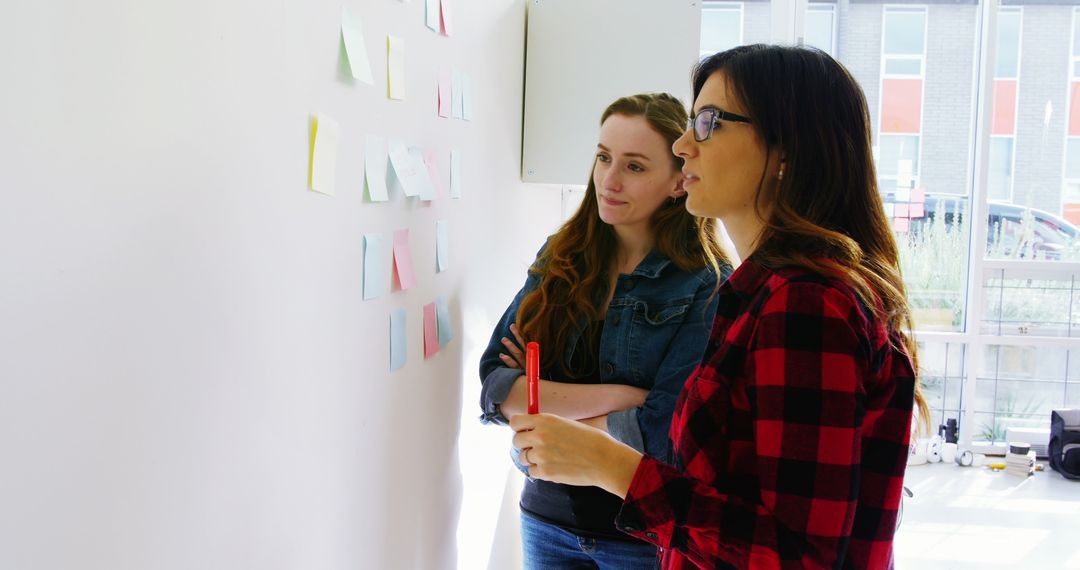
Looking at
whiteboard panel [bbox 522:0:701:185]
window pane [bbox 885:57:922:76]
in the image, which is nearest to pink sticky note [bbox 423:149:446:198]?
whiteboard panel [bbox 522:0:701:185]

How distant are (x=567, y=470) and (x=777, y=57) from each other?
0.60m

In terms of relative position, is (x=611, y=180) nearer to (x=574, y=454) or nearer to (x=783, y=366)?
(x=574, y=454)

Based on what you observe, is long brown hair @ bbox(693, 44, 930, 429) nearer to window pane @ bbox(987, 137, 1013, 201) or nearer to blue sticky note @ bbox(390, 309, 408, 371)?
blue sticky note @ bbox(390, 309, 408, 371)

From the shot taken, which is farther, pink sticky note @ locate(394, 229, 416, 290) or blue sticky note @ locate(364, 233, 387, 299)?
pink sticky note @ locate(394, 229, 416, 290)

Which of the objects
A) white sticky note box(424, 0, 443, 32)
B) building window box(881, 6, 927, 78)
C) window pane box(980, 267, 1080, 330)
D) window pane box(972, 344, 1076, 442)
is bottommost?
window pane box(972, 344, 1076, 442)

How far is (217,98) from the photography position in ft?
2.76

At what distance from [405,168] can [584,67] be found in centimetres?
110

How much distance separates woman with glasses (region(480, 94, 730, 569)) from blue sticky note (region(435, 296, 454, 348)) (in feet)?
0.37

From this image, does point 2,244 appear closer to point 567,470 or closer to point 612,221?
point 567,470

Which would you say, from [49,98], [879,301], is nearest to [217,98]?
[49,98]

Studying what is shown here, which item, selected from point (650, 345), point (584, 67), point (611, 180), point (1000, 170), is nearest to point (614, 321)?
point (650, 345)

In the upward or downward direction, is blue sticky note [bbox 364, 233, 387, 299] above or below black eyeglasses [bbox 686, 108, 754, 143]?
below

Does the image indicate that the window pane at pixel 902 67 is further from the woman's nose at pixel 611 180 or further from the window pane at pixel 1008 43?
the woman's nose at pixel 611 180

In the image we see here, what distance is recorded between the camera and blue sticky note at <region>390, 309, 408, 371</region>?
4.64 ft
